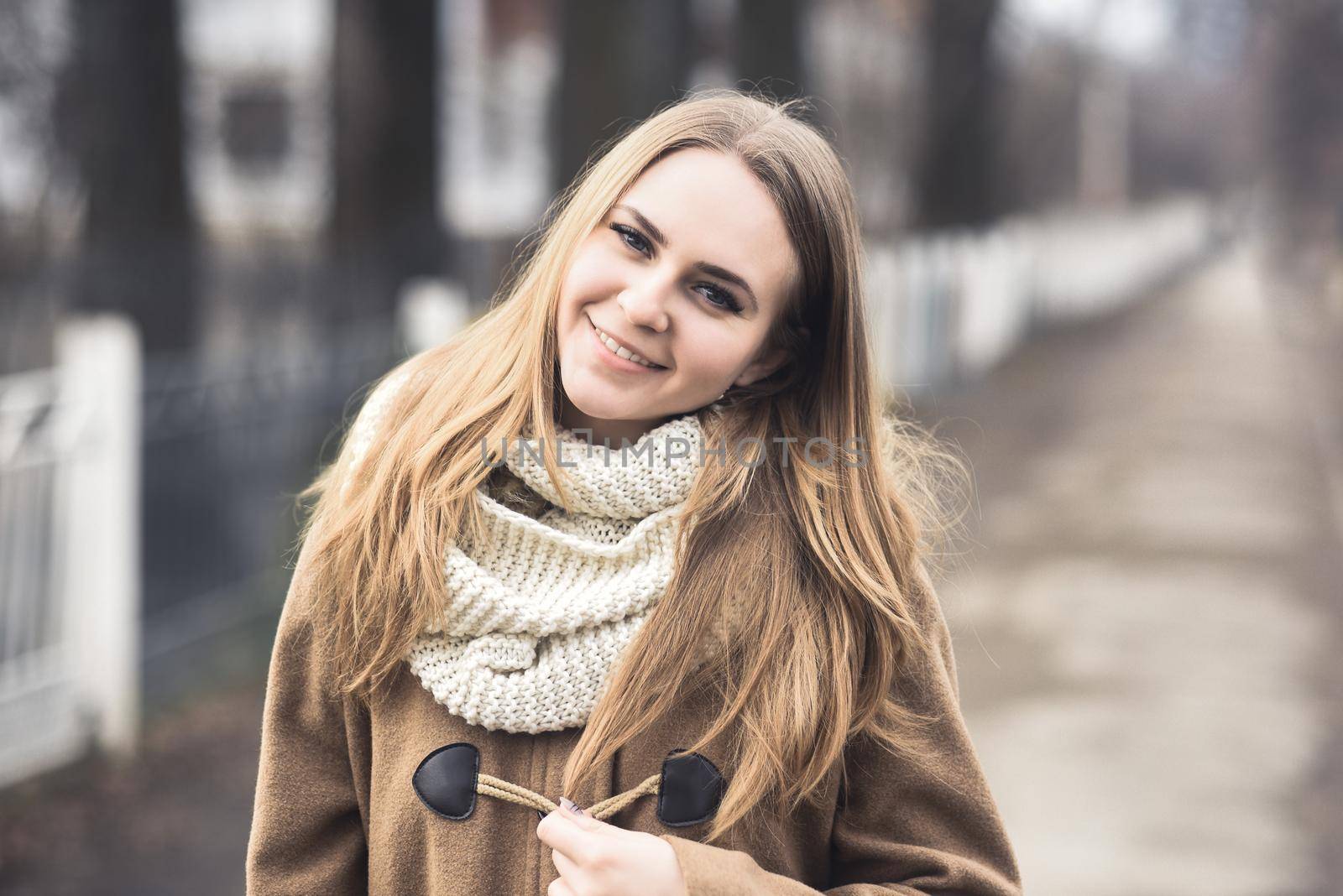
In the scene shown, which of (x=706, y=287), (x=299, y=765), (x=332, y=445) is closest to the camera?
(x=706, y=287)

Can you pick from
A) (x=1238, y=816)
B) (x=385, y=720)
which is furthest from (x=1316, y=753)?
(x=385, y=720)

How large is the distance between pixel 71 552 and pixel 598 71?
17.4 ft

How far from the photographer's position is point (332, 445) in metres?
6.86

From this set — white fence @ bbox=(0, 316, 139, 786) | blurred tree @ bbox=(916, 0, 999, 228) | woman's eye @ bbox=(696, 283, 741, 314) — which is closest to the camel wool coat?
woman's eye @ bbox=(696, 283, 741, 314)

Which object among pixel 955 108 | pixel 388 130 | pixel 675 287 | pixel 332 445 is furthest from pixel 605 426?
pixel 955 108

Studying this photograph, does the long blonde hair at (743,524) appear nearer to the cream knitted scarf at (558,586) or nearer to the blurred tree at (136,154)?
the cream knitted scarf at (558,586)

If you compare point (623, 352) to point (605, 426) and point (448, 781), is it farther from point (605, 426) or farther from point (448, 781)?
point (448, 781)

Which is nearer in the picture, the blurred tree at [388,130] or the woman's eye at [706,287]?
the woman's eye at [706,287]

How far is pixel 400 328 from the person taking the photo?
746 centimetres

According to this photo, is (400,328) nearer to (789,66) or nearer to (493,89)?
(789,66)

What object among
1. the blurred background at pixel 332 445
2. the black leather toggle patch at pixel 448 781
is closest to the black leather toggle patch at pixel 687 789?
the black leather toggle patch at pixel 448 781

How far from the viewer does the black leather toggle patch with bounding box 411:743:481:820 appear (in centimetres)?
163

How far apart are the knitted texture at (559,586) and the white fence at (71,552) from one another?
10.9 feet

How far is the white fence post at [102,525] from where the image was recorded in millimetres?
4648
